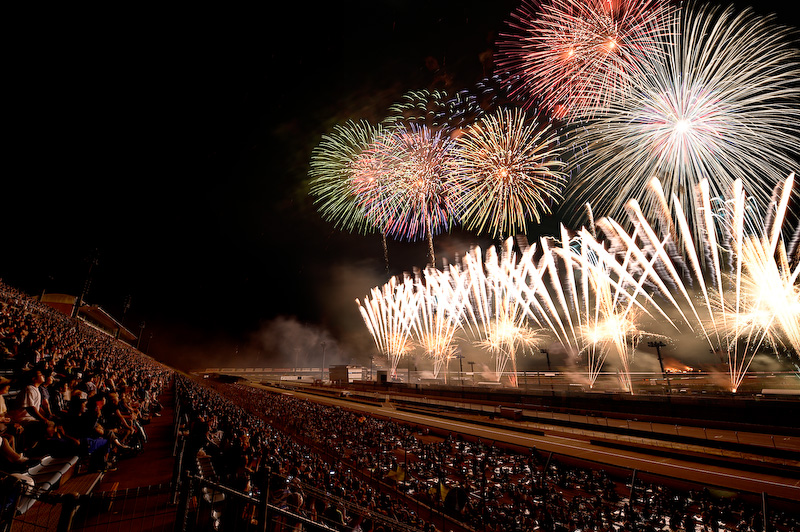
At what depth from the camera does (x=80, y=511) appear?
191 inches

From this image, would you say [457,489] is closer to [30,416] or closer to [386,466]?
[386,466]

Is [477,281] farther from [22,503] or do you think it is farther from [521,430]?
[22,503]

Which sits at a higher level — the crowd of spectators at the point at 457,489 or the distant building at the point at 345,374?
the distant building at the point at 345,374

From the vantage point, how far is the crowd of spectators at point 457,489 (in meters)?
8.69

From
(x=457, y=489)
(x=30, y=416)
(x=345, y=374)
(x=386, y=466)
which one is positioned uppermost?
(x=30, y=416)

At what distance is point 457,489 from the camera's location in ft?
40.9

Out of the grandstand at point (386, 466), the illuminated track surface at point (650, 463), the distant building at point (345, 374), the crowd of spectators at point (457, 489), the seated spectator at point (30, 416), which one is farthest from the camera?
the distant building at point (345, 374)

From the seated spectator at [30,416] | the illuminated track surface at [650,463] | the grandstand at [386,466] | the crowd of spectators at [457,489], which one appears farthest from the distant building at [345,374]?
the seated spectator at [30,416]

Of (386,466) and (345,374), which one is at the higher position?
(345,374)

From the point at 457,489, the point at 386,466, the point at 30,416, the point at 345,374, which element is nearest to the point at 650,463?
→ the point at 457,489

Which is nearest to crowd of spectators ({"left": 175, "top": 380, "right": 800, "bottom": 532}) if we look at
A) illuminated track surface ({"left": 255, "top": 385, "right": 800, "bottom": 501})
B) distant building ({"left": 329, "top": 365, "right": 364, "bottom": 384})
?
illuminated track surface ({"left": 255, "top": 385, "right": 800, "bottom": 501})

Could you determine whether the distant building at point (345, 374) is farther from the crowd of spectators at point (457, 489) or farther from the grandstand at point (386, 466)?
the crowd of spectators at point (457, 489)

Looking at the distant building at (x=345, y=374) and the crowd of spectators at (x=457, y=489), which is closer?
the crowd of spectators at (x=457, y=489)

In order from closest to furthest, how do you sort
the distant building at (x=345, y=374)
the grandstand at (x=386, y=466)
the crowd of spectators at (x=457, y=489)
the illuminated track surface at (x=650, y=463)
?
the grandstand at (x=386, y=466), the crowd of spectators at (x=457, y=489), the illuminated track surface at (x=650, y=463), the distant building at (x=345, y=374)
